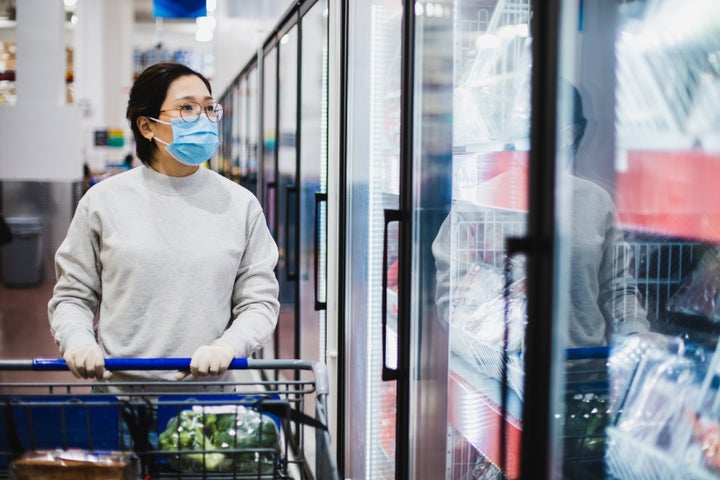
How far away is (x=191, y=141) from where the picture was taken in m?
2.11

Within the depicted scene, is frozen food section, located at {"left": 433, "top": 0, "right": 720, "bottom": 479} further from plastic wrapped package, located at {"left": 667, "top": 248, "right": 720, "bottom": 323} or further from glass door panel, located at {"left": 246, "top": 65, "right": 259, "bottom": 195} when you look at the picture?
glass door panel, located at {"left": 246, "top": 65, "right": 259, "bottom": 195}

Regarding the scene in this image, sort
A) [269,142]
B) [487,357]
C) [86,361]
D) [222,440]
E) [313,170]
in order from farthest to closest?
[269,142]
[313,170]
[487,357]
[86,361]
[222,440]

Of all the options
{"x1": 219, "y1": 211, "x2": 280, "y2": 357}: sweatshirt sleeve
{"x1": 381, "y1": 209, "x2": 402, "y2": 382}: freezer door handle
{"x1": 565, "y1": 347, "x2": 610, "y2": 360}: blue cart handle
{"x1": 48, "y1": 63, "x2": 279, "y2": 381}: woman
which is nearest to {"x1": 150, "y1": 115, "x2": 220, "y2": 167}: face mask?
{"x1": 48, "y1": 63, "x2": 279, "y2": 381}: woman

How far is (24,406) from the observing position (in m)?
1.46

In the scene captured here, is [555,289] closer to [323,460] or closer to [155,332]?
[323,460]

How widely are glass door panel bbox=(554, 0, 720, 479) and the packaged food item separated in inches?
36.1

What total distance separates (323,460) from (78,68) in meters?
11.8

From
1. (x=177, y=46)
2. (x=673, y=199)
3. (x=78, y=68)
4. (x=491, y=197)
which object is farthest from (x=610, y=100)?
(x=177, y=46)

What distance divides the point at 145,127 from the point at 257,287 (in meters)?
0.54

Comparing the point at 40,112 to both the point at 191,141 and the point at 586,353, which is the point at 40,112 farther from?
the point at 586,353

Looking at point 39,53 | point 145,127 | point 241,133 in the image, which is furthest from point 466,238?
point 241,133

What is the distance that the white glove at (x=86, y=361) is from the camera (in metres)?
1.66

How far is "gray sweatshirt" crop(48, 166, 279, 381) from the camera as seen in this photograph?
2.01m

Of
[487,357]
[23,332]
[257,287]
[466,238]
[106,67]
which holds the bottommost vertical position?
[23,332]
